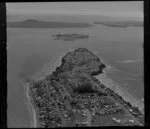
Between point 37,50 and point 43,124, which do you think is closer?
point 43,124

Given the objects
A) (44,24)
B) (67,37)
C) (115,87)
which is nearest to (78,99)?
(115,87)

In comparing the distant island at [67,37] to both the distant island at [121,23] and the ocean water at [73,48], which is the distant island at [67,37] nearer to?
the ocean water at [73,48]

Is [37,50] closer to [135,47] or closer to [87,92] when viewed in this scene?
[87,92]

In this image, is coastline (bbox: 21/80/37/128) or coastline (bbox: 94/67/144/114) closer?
coastline (bbox: 21/80/37/128)

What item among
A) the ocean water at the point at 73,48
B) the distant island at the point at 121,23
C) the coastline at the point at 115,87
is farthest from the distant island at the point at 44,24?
the coastline at the point at 115,87

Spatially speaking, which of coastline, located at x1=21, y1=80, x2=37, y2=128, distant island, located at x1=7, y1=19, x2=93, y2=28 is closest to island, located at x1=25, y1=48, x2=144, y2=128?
coastline, located at x1=21, y1=80, x2=37, y2=128

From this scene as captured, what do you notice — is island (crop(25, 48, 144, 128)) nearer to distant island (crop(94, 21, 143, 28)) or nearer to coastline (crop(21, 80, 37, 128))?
coastline (crop(21, 80, 37, 128))
